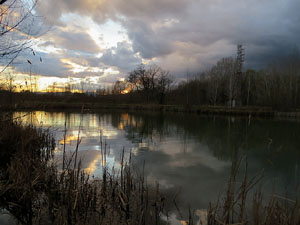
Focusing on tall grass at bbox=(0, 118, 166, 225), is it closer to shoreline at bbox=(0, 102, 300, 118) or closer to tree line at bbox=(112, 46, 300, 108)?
shoreline at bbox=(0, 102, 300, 118)

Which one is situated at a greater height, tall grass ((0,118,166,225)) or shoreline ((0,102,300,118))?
shoreline ((0,102,300,118))

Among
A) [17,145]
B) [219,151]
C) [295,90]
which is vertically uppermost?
[295,90]

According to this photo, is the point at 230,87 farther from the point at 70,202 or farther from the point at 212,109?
the point at 70,202

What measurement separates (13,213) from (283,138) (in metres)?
13.2

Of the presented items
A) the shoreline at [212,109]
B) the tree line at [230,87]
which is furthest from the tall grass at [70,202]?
the tree line at [230,87]

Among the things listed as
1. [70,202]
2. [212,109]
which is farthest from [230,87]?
[70,202]

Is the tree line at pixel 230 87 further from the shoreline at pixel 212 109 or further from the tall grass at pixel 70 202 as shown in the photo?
the tall grass at pixel 70 202

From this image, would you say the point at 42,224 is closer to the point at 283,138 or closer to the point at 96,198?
the point at 96,198

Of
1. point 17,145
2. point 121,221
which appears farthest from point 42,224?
point 17,145

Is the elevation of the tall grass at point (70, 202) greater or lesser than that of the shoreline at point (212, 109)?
lesser

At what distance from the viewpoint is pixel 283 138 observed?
12031 millimetres

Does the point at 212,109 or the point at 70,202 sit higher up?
the point at 212,109

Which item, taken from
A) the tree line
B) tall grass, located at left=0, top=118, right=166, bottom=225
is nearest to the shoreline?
the tree line

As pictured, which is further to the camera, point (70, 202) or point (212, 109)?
point (212, 109)
